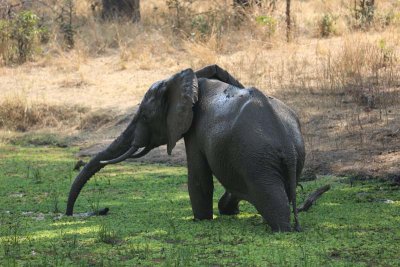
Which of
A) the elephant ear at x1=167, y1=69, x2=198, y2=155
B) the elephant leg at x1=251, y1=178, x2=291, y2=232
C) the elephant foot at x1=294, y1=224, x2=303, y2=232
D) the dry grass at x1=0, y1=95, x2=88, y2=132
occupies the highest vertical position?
the elephant ear at x1=167, y1=69, x2=198, y2=155

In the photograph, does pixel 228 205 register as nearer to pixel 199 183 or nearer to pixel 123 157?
pixel 199 183

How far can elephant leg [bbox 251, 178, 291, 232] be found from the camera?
881 centimetres

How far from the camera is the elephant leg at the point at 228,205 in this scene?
32.9 feet

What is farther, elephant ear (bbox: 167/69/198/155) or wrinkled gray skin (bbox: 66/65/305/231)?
elephant ear (bbox: 167/69/198/155)

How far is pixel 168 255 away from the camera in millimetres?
8008

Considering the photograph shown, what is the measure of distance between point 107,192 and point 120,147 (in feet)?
5.65

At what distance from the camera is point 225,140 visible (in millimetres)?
9195

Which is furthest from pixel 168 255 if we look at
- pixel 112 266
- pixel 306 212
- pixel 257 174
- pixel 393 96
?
pixel 393 96

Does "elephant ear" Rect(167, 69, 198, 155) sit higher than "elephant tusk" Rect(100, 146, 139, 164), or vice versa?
"elephant ear" Rect(167, 69, 198, 155)

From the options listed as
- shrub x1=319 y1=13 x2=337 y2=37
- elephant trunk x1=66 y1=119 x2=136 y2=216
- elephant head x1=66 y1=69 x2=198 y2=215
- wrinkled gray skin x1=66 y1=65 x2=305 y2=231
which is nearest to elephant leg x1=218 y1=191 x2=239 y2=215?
wrinkled gray skin x1=66 y1=65 x2=305 y2=231

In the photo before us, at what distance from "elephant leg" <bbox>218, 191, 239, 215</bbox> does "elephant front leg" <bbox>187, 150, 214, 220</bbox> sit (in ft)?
0.75

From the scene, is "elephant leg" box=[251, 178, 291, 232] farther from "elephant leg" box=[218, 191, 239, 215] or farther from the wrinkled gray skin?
"elephant leg" box=[218, 191, 239, 215]

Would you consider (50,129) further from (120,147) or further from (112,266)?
(112,266)

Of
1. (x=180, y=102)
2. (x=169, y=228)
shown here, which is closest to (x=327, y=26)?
(x=180, y=102)
